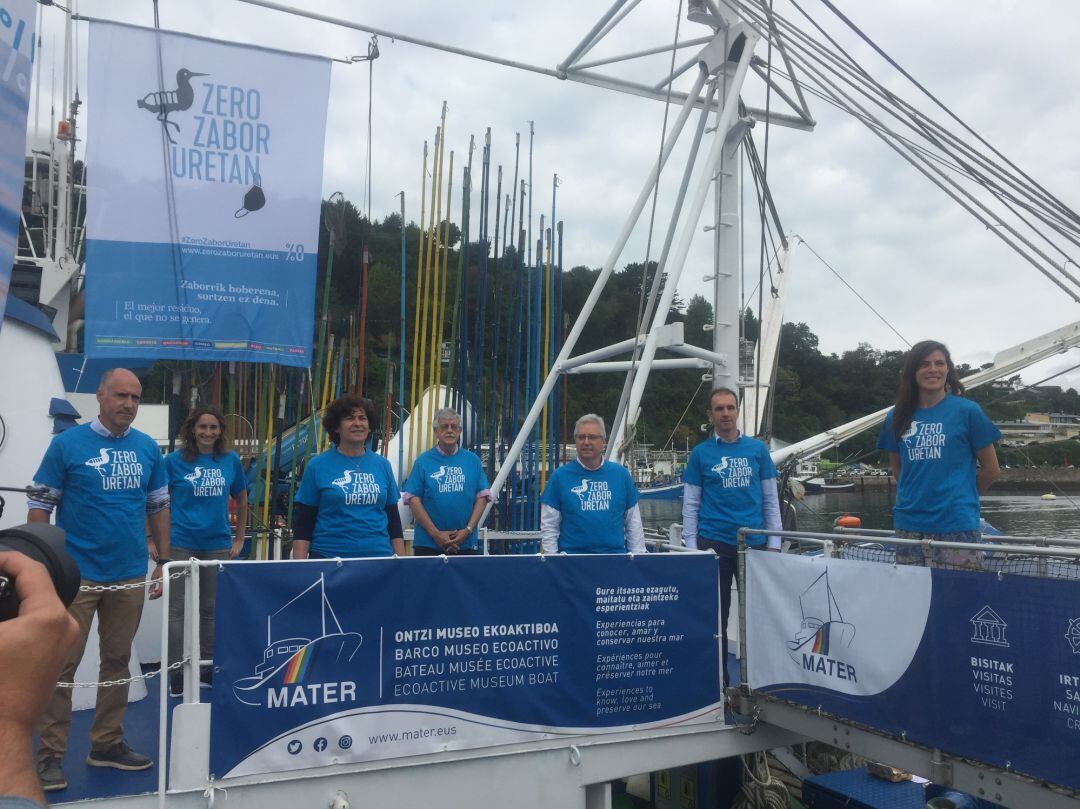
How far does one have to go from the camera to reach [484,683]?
4.06 metres

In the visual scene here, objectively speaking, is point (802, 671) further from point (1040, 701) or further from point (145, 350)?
point (145, 350)

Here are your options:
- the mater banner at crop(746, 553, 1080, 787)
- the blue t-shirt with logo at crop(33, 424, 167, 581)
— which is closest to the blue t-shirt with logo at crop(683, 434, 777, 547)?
the mater banner at crop(746, 553, 1080, 787)

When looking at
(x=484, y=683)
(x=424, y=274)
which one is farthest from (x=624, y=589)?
(x=424, y=274)

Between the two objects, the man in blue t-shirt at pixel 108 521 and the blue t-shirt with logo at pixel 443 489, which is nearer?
the man in blue t-shirt at pixel 108 521

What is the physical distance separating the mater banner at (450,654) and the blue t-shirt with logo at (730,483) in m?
0.33

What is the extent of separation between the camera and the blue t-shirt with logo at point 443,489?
5.15 meters

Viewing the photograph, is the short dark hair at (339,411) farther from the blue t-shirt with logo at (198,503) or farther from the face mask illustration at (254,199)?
the face mask illustration at (254,199)

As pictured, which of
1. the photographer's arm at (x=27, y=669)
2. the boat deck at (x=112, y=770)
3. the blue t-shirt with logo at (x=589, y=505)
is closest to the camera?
the photographer's arm at (x=27, y=669)

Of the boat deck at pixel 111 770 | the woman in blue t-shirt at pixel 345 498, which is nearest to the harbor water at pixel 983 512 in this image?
the woman in blue t-shirt at pixel 345 498

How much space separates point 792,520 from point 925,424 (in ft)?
10.9

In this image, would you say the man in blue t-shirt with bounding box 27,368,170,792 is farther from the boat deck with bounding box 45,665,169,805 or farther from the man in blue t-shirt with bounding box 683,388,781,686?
the man in blue t-shirt with bounding box 683,388,781,686

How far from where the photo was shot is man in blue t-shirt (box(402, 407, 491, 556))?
5137mm

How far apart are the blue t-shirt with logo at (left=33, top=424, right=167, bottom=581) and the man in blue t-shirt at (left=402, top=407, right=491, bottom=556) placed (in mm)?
1518

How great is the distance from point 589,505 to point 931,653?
70.8 inches
